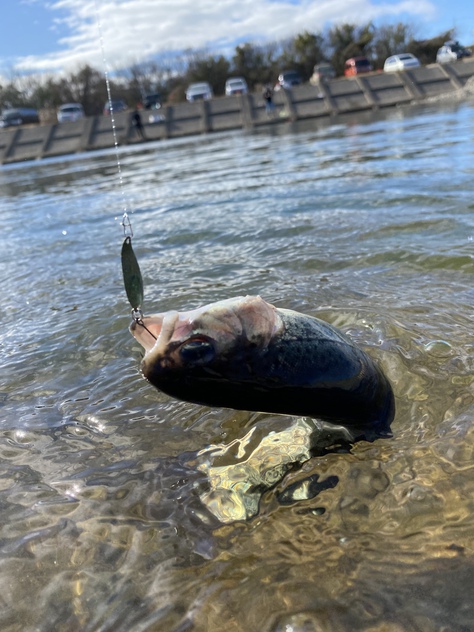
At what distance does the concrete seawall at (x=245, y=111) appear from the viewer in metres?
34.8

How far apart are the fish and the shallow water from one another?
39 centimetres

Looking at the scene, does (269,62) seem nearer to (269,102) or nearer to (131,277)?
(269,102)

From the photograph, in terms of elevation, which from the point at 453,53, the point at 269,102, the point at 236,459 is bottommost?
the point at 236,459

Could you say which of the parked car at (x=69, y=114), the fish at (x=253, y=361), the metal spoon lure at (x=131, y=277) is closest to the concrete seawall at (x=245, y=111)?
the parked car at (x=69, y=114)

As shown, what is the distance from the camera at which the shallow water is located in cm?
165

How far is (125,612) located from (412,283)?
11.4 ft

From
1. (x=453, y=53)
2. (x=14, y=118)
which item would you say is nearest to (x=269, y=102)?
(x=453, y=53)

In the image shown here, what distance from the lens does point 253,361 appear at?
1926mm

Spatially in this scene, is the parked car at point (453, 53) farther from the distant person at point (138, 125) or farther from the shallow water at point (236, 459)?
the shallow water at point (236, 459)

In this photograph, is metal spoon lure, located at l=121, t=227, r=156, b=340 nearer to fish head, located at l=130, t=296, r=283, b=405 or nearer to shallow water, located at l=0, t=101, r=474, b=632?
fish head, located at l=130, t=296, r=283, b=405

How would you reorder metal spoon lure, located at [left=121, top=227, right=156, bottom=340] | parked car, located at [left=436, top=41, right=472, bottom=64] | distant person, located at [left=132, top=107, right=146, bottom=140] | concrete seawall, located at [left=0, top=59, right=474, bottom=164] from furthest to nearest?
parked car, located at [left=436, top=41, right=472, bottom=64]
concrete seawall, located at [left=0, top=59, right=474, bottom=164]
distant person, located at [left=132, top=107, right=146, bottom=140]
metal spoon lure, located at [left=121, top=227, right=156, bottom=340]

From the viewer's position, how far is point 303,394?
205 centimetres

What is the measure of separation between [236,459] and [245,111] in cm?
3706

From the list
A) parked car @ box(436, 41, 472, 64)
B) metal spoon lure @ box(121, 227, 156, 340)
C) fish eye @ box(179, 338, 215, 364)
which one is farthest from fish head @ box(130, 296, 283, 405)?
parked car @ box(436, 41, 472, 64)
